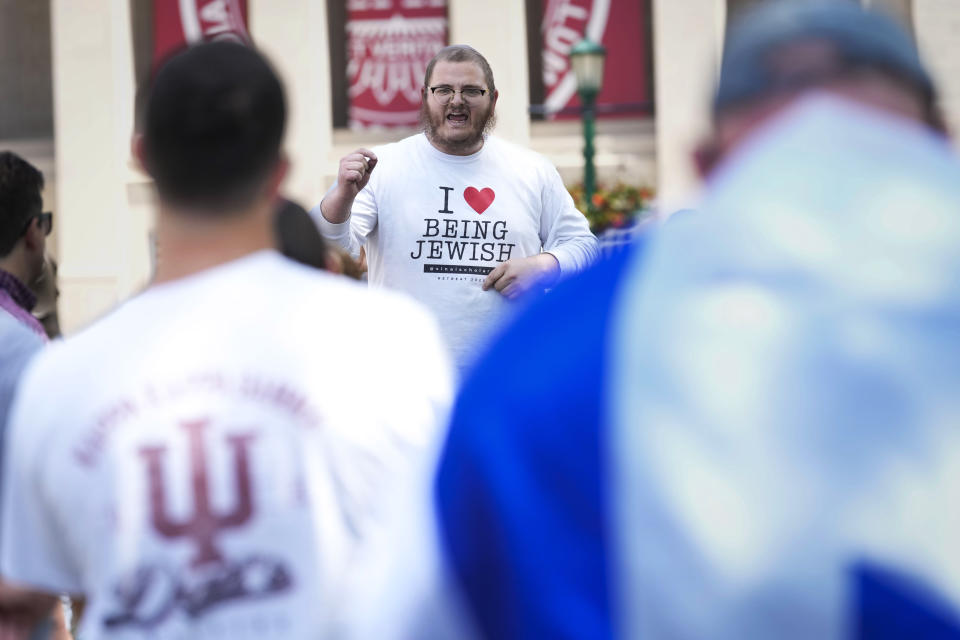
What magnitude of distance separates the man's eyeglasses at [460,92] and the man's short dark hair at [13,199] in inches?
80.9

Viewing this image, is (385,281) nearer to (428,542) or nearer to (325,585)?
(325,585)

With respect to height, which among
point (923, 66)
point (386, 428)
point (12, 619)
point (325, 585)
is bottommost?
point (12, 619)

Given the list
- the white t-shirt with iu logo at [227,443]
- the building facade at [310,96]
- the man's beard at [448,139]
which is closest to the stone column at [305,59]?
the building facade at [310,96]

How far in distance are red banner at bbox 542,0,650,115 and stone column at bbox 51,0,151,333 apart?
18.1ft

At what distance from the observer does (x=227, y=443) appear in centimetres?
174

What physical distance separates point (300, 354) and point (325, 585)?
29cm

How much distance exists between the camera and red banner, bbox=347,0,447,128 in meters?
17.9

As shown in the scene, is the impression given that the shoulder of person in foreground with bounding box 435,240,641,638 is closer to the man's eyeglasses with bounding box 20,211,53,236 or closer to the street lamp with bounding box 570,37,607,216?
the man's eyeglasses with bounding box 20,211,53,236

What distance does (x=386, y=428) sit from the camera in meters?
1.83

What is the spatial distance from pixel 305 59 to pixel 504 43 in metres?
2.52

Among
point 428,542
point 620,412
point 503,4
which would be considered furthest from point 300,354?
point 503,4

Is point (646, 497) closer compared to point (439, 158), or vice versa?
point (646, 497)

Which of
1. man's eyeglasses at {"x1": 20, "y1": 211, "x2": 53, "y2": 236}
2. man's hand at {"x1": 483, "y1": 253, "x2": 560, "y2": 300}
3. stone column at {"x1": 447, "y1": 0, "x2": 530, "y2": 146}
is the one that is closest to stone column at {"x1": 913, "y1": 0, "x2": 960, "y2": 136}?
stone column at {"x1": 447, "y1": 0, "x2": 530, "y2": 146}

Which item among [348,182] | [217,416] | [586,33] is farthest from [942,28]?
[217,416]
